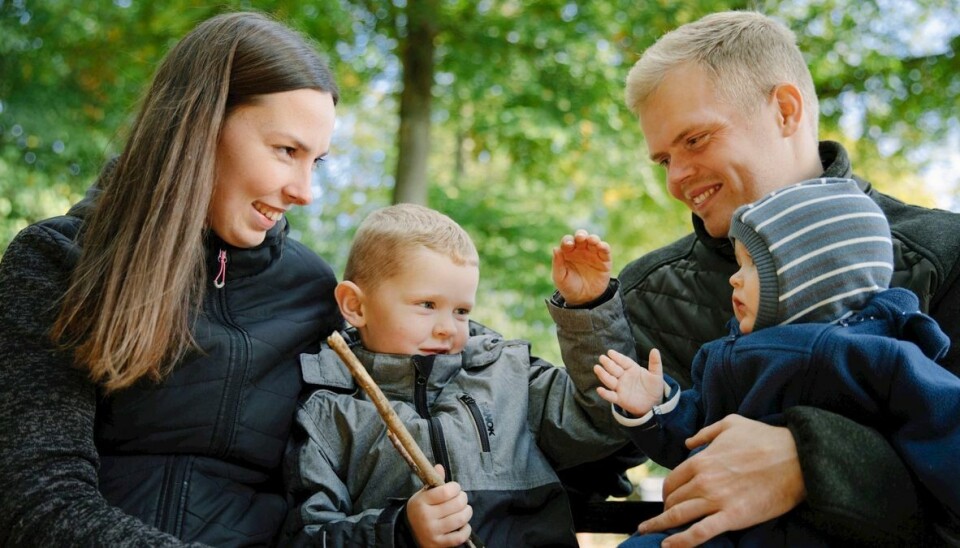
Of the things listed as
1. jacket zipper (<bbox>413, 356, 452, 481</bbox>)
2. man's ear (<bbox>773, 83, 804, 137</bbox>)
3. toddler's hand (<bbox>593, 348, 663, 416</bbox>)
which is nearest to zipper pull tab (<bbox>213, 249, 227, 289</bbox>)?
jacket zipper (<bbox>413, 356, 452, 481</bbox>)

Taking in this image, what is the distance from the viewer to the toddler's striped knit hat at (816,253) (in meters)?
1.84

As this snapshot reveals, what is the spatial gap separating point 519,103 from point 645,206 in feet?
6.64

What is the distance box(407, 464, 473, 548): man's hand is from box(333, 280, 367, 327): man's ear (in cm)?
63

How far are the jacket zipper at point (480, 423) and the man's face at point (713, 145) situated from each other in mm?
819

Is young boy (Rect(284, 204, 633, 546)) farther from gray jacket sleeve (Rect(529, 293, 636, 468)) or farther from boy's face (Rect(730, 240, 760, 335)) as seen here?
boy's face (Rect(730, 240, 760, 335))

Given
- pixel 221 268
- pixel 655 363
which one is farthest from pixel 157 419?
pixel 655 363

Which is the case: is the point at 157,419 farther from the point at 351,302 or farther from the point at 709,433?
the point at 709,433

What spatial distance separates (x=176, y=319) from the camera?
212 cm

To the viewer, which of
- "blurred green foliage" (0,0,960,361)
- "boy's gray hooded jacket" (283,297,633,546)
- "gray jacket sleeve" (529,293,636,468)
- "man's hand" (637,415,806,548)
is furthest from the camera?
"blurred green foliage" (0,0,960,361)

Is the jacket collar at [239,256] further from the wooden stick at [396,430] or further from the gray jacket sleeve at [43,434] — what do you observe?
the wooden stick at [396,430]

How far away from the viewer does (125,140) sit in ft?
→ 7.53

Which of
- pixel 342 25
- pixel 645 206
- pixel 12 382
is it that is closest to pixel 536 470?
pixel 12 382

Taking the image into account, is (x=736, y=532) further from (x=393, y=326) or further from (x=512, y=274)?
(x=512, y=274)

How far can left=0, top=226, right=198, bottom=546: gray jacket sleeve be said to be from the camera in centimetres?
191
